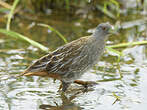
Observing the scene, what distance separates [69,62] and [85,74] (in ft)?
2.75

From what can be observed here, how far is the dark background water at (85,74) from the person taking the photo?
508 cm

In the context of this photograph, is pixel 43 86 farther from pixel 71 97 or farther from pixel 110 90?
pixel 110 90

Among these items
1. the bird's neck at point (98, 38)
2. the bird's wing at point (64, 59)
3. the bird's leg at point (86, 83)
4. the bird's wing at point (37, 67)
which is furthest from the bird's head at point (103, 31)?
the bird's wing at point (37, 67)

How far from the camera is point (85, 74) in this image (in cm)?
621

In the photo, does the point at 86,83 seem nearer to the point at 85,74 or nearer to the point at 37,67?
the point at 85,74

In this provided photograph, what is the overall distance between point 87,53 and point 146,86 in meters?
1.02

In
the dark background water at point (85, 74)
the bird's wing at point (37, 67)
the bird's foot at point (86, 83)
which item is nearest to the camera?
the dark background water at point (85, 74)

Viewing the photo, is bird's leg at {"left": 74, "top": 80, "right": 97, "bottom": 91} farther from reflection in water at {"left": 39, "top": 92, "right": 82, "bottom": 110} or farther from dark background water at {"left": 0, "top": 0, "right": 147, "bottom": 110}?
reflection in water at {"left": 39, "top": 92, "right": 82, "bottom": 110}

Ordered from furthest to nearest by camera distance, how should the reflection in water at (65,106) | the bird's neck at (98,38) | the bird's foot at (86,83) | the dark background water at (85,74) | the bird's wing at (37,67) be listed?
the bird's foot at (86,83) < the bird's neck at (98,38) < the bird's wing at (37,67) < the dark background water at (85,74) < the reflection in water at (65,106)

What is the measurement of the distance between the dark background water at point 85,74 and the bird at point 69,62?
24 centimetres

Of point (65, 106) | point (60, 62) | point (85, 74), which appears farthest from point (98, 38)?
point (65, 106)

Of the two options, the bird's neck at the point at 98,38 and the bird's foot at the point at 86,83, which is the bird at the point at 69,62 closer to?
the bird's neck at the point at 98,38

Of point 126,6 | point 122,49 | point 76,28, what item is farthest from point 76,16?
point 122,49

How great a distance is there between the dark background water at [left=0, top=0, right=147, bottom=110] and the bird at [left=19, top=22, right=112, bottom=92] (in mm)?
239
